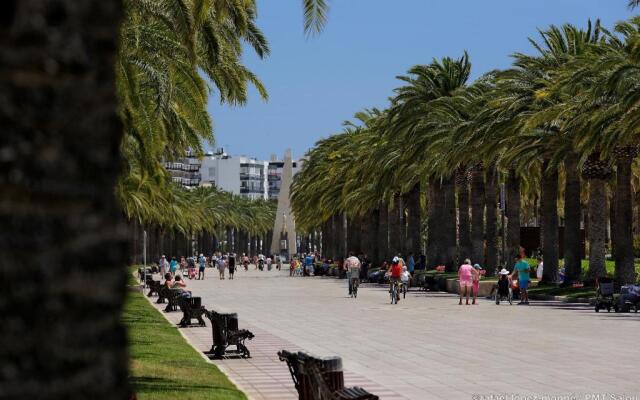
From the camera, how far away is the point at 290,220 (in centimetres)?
15388

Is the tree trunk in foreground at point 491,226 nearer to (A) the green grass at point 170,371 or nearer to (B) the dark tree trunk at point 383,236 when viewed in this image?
(B) the dark tree trunk at point 383,236

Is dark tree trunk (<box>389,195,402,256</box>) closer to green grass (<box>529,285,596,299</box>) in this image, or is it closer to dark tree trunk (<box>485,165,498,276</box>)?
dark tree trunk (<box>485,165,498,276</box>)

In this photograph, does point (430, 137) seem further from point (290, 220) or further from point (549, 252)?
point (290, 220)

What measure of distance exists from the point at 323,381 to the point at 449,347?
33.0 feet

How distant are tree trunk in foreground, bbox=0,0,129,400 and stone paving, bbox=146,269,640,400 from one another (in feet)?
34.9

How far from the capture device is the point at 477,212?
174 ft

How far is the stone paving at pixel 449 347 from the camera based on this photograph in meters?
13.9

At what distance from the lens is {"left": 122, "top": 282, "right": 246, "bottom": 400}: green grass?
13000 mm

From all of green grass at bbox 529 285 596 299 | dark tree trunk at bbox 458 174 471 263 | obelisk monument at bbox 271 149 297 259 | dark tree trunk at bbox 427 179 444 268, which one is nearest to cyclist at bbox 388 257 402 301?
green grass at bbox 529 285 596 299

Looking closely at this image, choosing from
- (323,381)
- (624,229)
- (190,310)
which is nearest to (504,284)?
(624,229)

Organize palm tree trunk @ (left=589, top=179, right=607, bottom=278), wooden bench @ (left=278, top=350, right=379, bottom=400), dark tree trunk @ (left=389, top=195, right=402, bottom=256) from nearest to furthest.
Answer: wooden bench @ (left=278, top=350, right=379, bottom=400) < palm tree trunk @ (left=589, top=179, right=607, bottom=278) < dark tree trunk @ (left=389, top=195, right=402, bottom=256)

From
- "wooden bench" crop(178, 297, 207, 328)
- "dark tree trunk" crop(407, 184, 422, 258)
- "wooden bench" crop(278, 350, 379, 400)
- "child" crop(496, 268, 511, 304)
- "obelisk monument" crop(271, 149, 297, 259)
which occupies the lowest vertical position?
"wooden bench" crop(278, 350, 379, 400)

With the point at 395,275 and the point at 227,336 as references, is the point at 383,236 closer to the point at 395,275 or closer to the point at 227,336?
the point at 395,275

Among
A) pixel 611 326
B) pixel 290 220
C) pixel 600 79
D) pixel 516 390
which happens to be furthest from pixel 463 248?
pixel 290 220
